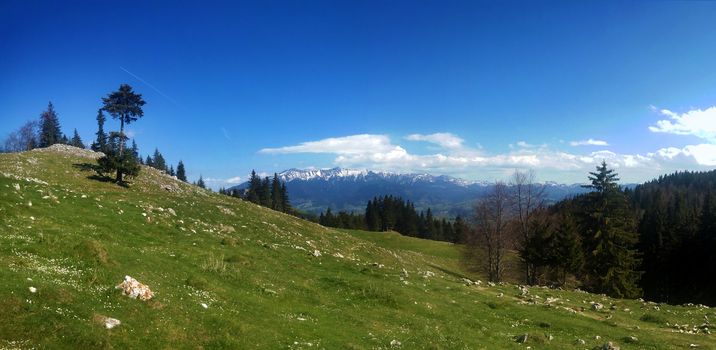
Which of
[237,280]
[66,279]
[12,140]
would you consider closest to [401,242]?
[237,280]

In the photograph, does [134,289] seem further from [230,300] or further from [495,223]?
[495,223]

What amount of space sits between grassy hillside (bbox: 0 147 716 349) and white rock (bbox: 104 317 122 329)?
0.57ft

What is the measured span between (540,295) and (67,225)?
36.7 meters

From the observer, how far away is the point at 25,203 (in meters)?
24.3

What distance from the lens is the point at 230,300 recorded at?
18953 millimetres

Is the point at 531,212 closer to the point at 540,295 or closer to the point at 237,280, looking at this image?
the point at 540,295

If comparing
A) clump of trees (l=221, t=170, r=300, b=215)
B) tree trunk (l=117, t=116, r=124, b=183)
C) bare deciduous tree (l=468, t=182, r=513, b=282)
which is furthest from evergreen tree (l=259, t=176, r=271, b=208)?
bare deciduous tree (l=468, t=182, r=513, b=282)

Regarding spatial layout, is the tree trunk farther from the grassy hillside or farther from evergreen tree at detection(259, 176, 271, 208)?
evergreen tree at detection(259, 176, 271, 208)

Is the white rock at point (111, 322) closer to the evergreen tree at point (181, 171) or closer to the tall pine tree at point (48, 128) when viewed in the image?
the tall pine tree at point (48, 128)

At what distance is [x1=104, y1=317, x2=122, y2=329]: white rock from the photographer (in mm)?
13056

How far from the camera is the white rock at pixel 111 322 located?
42.8ft

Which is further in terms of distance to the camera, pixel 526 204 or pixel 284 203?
pixel 284 203

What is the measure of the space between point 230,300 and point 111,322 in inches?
241

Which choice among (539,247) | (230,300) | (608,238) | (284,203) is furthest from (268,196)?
(230,300)
